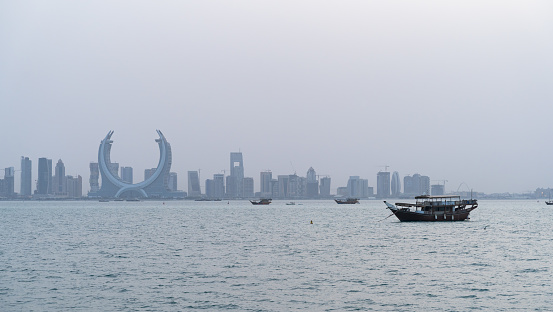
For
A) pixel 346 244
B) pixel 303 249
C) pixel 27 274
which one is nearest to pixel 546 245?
pixel 346 244

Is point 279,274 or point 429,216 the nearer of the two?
point 279,274

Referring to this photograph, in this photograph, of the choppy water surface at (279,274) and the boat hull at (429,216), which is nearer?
the choppy water surface at (279,274)

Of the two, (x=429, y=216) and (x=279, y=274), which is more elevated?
(x=429, y=216)

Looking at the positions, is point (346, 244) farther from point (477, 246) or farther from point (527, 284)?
point (527, 284)

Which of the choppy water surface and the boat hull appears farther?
the boat hull

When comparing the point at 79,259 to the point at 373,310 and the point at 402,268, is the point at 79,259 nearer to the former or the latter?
the point at 402,268

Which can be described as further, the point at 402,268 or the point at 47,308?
the point at 402,268

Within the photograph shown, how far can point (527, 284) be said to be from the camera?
38.2 m

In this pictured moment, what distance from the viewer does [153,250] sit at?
60125mm

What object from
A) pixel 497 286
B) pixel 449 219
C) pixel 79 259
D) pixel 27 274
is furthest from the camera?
pixel 449 219

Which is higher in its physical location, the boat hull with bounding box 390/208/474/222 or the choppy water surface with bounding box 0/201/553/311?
the boat hull with bounding box 390/208/474/222

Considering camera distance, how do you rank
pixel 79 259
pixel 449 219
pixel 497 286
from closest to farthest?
pixel 497 286 < pixel 79 259 < pixel 449 219

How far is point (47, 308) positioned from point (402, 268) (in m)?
24.4

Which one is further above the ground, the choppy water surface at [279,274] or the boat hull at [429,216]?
the boat hull at [429,216]
